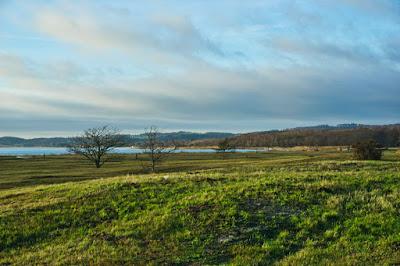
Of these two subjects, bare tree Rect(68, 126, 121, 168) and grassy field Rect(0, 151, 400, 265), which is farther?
bare tree Rect(68, 126, 121, 168)

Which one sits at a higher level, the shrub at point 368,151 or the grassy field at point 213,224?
the shrub at point 368,151

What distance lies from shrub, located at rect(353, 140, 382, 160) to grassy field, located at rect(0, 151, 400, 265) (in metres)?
39.9

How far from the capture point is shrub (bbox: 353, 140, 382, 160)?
5744cm

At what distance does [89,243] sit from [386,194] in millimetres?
12113

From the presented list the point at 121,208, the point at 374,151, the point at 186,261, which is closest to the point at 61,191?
the point at 121,208

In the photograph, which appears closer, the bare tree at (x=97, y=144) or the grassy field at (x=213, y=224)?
the grassy field at (x=213, y=224)

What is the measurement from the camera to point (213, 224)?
1427 centimetres

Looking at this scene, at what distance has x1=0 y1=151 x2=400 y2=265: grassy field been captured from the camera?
1184 cm

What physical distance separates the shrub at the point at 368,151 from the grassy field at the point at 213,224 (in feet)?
131

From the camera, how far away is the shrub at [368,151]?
57438mm

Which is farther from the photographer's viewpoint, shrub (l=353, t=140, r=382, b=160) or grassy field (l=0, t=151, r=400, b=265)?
shrub (l=353, t=140, r=382, b=160)

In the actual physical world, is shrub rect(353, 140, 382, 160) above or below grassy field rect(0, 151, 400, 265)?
above

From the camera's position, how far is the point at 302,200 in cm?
1639

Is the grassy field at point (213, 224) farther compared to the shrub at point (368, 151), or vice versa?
the shrub at point (368, 151)
